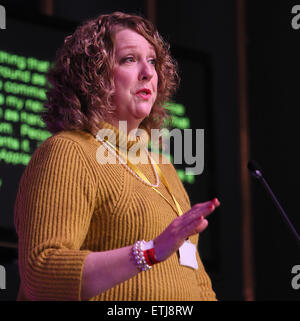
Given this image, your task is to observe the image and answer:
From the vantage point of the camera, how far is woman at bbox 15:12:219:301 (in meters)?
1.50

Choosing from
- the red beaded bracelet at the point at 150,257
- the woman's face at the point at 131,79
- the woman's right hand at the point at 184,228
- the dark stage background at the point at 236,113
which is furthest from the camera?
the dark stage background at the point at 236,113

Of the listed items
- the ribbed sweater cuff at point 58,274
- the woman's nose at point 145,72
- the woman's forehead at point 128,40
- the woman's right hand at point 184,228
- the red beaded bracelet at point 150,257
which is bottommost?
the ribbed sweater cuff at point 58,274

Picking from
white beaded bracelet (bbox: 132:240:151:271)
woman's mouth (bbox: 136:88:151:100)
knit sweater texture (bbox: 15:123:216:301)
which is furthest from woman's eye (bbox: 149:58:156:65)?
white beaded bracelet (bbox: 132:240:151:271)

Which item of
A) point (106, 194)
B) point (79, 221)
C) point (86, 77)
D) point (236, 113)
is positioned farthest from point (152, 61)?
point (236, 113)

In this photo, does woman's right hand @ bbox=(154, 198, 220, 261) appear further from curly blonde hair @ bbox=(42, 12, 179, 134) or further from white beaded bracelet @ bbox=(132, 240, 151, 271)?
curly blonde hair @ bbox=(42, 12, 179, 134)

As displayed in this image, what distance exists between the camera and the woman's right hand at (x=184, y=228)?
4.46ft

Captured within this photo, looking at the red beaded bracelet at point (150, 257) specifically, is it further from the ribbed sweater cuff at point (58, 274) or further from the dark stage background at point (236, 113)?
the dark stage background at point (236, 113)

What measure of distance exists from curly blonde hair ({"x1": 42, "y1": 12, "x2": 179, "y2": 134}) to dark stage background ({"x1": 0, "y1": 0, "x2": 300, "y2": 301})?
143cm

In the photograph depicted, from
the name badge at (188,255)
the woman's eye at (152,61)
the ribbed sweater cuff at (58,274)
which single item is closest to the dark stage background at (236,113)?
the woman's eye at (152,61)

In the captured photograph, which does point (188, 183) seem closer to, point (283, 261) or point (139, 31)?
point (283, 261)

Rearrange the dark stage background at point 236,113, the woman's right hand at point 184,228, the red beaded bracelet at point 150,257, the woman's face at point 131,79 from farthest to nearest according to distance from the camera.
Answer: the dark stage background at point 236,113, the woman's face at point 131,79, the red beaded bracelet at point 150,257, the woman's right hand at point 184,228

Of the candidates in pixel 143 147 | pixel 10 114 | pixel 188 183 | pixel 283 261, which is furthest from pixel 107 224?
pixel 283 261

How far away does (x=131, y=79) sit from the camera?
76.5 inches

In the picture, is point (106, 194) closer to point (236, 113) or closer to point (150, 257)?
point (150, 257)
